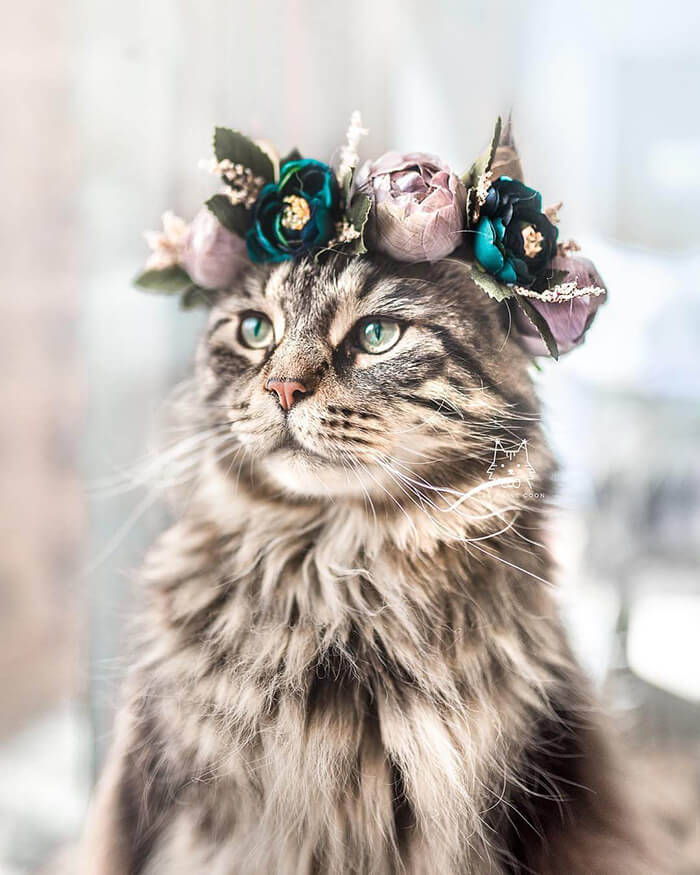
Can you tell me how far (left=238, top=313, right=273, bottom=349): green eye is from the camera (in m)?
0.72

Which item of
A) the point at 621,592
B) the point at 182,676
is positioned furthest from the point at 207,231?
the point at 621,592

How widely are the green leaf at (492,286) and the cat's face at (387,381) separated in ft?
0.07

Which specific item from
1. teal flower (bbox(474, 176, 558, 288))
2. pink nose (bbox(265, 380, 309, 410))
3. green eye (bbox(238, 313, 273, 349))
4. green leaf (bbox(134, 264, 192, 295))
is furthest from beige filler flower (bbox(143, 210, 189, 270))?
teal flower (bbox(474, 176, 558, 288))

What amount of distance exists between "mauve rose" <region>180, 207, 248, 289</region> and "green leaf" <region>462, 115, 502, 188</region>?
239 mm

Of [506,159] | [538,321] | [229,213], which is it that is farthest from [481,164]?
[229,213]

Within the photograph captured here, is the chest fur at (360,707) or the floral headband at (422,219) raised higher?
the floral headband at (422,219)

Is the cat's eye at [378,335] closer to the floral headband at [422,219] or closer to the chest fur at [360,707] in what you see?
the floral headband at [422,219]

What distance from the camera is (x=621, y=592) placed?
75cm

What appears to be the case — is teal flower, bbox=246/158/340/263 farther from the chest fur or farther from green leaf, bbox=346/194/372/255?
the chest fur

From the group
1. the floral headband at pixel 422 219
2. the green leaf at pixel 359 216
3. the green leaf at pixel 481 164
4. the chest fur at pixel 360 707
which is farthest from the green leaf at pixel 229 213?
the chest fur at pixel 360 707

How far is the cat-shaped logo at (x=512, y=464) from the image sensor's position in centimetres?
65

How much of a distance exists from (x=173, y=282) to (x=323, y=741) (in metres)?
0.51

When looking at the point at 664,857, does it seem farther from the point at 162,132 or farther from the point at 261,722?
the point at 162,132

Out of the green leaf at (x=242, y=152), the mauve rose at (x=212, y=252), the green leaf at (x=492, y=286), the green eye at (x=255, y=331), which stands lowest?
the green eye at (x=255, y=331)
